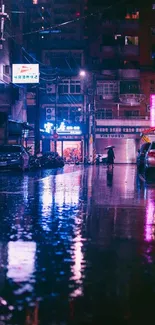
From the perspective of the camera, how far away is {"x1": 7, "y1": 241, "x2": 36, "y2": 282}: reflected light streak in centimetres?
628

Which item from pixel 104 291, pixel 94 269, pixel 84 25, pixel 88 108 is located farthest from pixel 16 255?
pixel 84 25

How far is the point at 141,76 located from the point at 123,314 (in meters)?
77.3

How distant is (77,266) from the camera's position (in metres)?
6.79

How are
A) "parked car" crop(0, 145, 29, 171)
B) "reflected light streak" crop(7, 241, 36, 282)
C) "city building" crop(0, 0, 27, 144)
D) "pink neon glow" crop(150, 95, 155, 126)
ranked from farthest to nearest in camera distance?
1. "pink neon glow" crop(150, 95, 155, 126)
2. "city building" crop(0, 0, 27, 144)
3. "parked car" crop(0, 145, 29, 171)
4. "reflected light streak" crop(7, 241, 36, 282)

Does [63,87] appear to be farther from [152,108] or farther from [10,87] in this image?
[10,87]

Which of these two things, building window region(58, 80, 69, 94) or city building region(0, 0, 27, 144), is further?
building window region(58, 80, 69, 94)

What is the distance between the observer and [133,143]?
271ft

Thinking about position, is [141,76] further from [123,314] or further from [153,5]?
[123,314]

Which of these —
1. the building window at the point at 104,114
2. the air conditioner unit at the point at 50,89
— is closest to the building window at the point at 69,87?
the air conditioner unit at the point at 50,89

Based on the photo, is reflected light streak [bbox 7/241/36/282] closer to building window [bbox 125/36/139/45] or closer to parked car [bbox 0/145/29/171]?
parked car [bbox 0/145/29/171]

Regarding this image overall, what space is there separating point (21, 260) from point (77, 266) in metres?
0.78

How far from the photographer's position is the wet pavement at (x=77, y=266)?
489cm

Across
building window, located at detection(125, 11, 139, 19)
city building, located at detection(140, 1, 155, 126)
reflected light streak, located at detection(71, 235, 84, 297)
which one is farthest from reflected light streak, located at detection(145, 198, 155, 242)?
building window, located at detection(125, 11, 139, 19)

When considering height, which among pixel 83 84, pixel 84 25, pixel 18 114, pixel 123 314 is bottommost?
pixel 123 314
